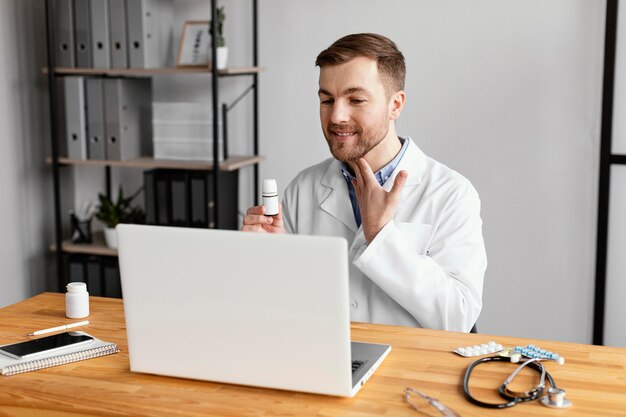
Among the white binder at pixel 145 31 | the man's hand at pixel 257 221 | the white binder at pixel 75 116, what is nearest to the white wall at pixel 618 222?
the man's hand at pixel 257 221

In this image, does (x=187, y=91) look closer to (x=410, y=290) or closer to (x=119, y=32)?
(x=119, y=32)

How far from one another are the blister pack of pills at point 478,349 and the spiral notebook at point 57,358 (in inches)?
26.9

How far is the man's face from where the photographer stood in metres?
2.16

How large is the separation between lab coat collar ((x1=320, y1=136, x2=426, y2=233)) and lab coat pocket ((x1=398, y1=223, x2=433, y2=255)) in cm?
11

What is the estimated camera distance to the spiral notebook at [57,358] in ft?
5.05

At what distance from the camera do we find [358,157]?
86.5 inches

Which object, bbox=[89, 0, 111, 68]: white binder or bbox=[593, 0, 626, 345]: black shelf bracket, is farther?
bbox=[89, 0, 111, 68]: white binder

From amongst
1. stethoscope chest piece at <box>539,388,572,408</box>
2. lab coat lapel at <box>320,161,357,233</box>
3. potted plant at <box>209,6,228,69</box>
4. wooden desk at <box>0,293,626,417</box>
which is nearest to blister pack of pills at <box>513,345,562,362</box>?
wooden desk at <box>0,293,626,417</box>

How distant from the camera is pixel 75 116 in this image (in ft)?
11.7

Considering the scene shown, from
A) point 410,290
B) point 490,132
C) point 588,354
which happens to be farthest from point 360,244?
point 490,132

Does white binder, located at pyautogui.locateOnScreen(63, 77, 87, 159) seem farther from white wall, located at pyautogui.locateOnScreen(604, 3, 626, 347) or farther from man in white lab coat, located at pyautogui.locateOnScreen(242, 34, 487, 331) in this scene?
white wall, located at pyautogui.locateOnScreen(604, 3, 626, 347)

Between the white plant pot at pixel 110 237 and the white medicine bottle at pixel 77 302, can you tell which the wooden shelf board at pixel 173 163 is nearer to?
the white plant pot at pixel 110 237

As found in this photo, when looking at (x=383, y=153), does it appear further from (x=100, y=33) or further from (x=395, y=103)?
(x=100, y=33)

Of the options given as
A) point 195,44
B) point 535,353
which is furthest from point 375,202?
point 195,44
